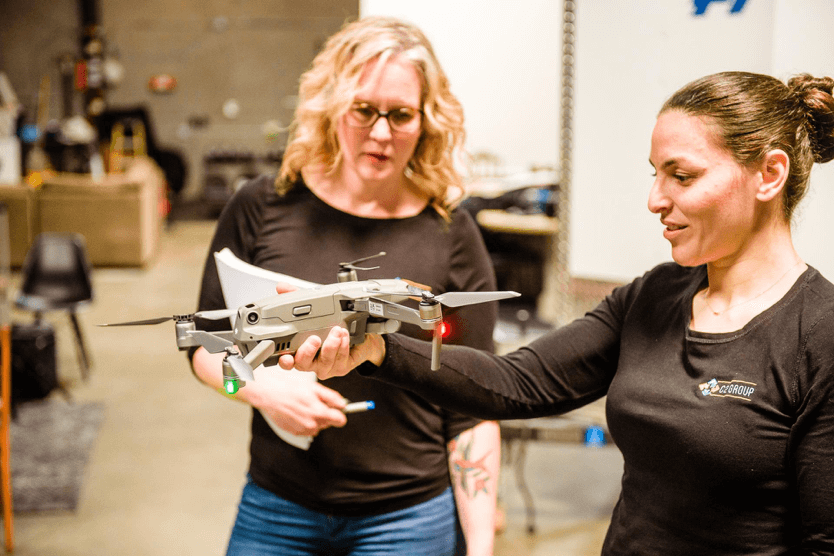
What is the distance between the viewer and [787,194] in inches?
38.7

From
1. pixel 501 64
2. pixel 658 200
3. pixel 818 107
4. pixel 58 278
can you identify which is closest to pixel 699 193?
pixel 658 200

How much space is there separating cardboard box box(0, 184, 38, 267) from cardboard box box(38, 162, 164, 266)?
10 cm

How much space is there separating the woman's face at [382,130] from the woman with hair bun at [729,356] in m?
0.37

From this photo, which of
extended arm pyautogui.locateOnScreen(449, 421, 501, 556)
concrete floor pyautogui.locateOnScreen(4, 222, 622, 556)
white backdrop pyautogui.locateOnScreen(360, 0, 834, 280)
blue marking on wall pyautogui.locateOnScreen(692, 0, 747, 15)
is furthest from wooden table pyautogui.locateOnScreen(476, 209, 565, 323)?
extended arm pyautogui.locateOnScreen(449, 421, 501, 556)

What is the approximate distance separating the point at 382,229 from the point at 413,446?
38cm

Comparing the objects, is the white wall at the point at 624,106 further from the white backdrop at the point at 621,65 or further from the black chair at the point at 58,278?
the black chair at the point at 58,278

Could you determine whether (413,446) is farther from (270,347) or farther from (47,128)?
(47,128)

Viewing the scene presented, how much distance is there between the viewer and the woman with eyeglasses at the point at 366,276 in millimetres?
1272

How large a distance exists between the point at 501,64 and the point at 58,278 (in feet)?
10.2

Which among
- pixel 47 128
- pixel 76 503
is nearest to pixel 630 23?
pixel 76 503

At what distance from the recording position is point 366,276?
1.28 meters

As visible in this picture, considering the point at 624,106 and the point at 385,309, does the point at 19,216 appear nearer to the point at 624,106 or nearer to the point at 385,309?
the point at 624,106

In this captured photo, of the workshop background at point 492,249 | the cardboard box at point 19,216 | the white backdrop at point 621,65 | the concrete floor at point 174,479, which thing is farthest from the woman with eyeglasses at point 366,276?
the cardboard box at point 19,216

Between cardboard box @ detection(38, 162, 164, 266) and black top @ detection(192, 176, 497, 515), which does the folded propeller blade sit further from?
cardboard box @ detection(38, 162, 164, 266)
